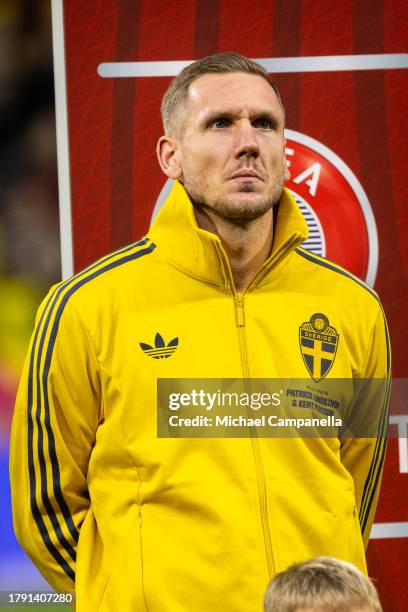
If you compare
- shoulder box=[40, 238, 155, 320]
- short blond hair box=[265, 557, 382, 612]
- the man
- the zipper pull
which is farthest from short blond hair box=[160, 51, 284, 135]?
short blond hair box=[265, 557, 382, 612]

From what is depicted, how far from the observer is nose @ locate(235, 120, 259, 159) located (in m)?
1.79

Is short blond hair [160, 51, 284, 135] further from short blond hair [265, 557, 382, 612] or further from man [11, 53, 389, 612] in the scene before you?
short blond hair [265, 557, 382, 612]

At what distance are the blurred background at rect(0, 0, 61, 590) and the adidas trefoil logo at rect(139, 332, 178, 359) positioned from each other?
692 mm

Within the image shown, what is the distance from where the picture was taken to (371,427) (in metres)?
2.02

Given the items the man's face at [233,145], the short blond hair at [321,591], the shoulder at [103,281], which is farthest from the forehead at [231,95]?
the short blond hair at [321,591]

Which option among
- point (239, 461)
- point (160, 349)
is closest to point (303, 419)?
point (239, 461)

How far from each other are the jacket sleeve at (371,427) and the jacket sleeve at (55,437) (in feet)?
1.74

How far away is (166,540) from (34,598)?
878 millimetres

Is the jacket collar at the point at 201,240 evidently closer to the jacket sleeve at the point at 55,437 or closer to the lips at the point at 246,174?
the lips at the point at 246,174

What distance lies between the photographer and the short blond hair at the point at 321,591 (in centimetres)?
143

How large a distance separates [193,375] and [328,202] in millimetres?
809

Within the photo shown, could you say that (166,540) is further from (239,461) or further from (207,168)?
(207,168)

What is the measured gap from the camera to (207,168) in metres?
1.83

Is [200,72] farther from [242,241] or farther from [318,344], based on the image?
[318,344]
